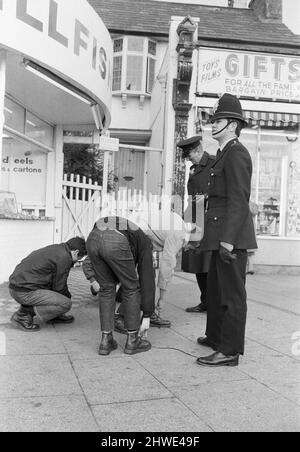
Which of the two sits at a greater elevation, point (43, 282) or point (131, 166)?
point (131, 166)

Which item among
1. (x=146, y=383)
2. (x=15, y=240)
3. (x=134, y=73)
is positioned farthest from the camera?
(x=134, y=73)

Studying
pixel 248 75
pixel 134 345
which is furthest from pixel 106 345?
pixel 248 75

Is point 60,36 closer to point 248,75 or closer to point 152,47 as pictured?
point 248,75

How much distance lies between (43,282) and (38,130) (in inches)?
212

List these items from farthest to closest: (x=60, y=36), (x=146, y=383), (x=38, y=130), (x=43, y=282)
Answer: (x=38, y=130), (x=60, y=36), (x=43, y=282), (x=146, y=383)

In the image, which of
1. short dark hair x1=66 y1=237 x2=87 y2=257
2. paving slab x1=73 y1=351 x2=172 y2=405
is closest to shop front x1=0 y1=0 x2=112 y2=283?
short dark hair x1=66 y1=237 x2=87 y2=257

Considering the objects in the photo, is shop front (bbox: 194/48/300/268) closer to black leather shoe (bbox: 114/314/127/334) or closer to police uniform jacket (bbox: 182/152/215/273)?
police uniform jacket (bbox: 182/152/215/273)

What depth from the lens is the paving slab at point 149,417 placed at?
103 inches

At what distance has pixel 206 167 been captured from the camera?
5.46m

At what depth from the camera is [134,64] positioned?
1402cm

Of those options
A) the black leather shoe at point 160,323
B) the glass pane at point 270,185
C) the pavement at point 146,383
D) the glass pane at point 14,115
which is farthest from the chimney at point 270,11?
the black leather shoe at point 160,323

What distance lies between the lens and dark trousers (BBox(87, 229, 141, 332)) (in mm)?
3846

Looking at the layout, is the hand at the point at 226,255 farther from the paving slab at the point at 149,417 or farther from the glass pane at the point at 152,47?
the glass pane at the point at 152,47
